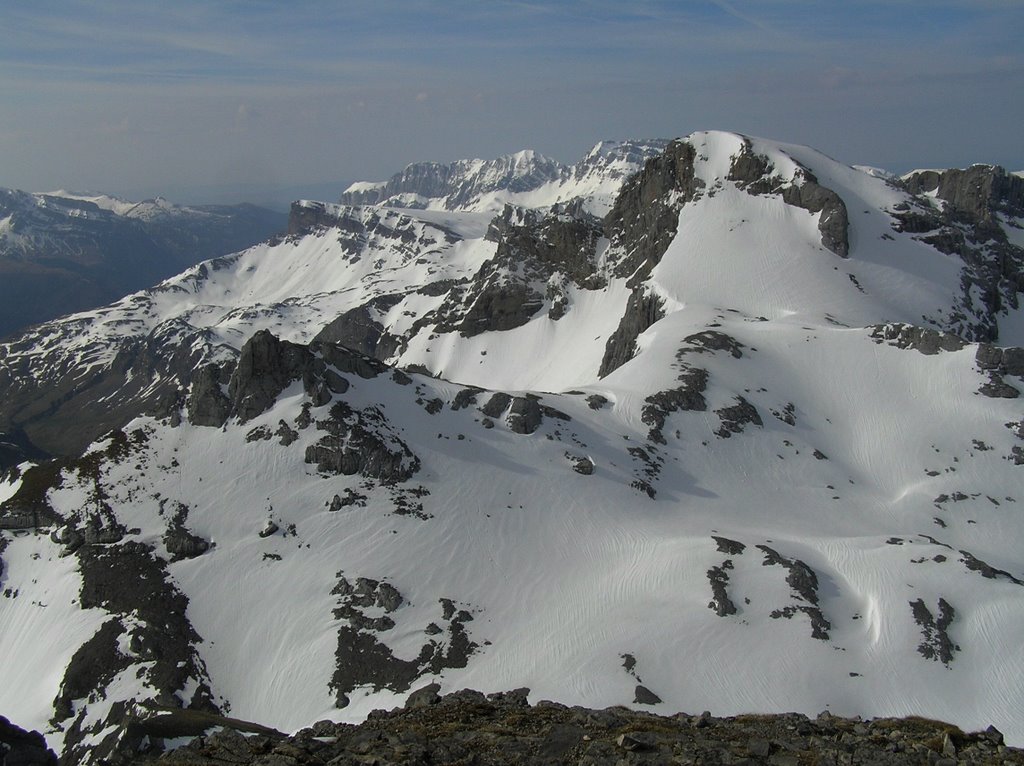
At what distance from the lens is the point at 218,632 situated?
225 ft

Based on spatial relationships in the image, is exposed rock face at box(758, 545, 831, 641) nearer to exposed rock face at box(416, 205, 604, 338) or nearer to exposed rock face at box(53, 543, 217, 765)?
exposed rock face at box(53, 543, 217, 765)

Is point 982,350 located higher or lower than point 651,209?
lower

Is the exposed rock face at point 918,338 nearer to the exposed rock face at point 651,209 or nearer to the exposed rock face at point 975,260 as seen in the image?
the exposed rock face at point 975,260

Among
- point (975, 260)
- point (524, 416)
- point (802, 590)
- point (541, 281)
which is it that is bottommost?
point (541, 281)

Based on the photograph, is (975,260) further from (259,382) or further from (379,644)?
(379,644)

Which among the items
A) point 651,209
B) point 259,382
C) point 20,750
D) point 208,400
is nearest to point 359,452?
point 259,382

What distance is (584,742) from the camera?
25172mm

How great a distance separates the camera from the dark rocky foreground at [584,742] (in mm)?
22891

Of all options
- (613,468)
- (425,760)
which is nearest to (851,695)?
(613,468)

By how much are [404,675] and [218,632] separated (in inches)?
→ 778

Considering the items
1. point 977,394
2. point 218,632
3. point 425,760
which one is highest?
point 425,760

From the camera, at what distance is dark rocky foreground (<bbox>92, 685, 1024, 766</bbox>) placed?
22.9 m

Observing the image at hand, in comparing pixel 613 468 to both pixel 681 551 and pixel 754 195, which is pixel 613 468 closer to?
pixel 681 551

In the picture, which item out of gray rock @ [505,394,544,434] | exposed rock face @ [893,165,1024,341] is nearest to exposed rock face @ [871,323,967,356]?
Answer: exposed rock face @ [893,165,1024,341]
